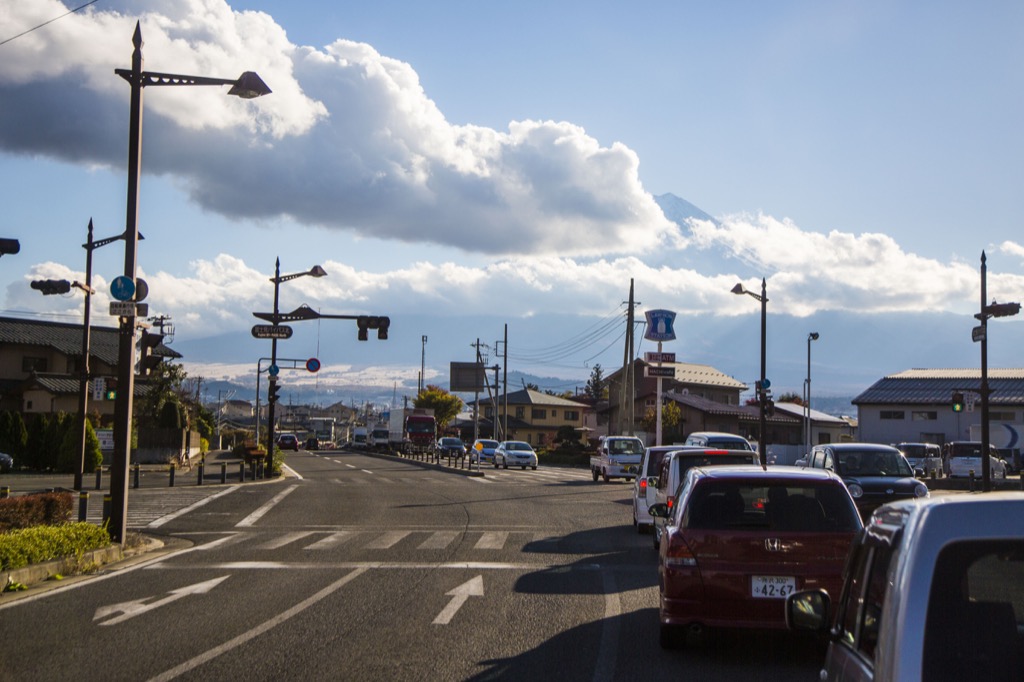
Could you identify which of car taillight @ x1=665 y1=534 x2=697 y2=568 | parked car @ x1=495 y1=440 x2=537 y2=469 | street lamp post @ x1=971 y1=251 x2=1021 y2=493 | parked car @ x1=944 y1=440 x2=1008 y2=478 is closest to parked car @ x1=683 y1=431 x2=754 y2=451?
street lamp post @ x1=971 y1=251 x2=1021 y2=493

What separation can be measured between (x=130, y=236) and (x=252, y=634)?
928 centimetres

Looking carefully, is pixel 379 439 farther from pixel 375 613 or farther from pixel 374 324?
pixel 375 613

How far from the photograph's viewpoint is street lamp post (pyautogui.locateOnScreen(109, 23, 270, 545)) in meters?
16.6

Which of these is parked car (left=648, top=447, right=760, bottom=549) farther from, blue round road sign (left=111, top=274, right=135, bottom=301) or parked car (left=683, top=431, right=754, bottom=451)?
blue round road sign (left=111, top=274, right=135, bottom=301)

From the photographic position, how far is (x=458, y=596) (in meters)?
12.2

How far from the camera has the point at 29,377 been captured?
58.5 meters

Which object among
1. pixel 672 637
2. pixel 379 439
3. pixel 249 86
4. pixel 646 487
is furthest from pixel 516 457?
pixel 672 637

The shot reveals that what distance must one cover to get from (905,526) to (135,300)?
1532 centimetres

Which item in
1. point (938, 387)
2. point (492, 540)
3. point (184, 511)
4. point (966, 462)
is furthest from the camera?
point (938, 387)

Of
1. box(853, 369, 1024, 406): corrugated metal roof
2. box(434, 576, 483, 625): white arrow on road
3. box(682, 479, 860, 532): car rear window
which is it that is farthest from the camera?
box(853, 369, 1024, 406): corrugated metal roof

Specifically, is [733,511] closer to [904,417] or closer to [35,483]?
[35,483]

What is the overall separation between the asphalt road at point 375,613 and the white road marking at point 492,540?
0.06 meters

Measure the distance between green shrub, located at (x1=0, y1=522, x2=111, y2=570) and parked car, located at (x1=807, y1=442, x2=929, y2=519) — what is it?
13744mm

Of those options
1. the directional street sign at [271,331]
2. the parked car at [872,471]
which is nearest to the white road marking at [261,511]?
the directional street sign at [271,331]
